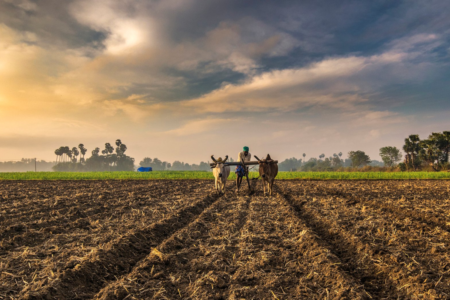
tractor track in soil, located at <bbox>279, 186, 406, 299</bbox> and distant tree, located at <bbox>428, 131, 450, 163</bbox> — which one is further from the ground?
distant tree, located at <bbox>428, 131, 450, 163</bbox>

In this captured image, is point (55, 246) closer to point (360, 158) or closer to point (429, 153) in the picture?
point (429, 153)

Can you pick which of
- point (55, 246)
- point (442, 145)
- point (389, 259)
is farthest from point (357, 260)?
point (442, 145)

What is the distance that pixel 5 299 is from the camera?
368cm

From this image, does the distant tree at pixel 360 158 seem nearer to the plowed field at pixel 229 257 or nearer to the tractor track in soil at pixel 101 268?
the plowed field at pixel 229 257

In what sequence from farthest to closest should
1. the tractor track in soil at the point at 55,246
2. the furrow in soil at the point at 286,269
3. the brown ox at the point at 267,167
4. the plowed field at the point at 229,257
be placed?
1. the brown ox at the point at 267,167
2. the tractor track in soil at the point at 55,246
3. the plowed field at the point at 229,257
4. the furrow in soil at the point at 286,269

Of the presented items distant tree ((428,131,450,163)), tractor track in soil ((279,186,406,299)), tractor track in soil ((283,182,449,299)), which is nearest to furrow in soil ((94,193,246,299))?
tractor track in soil ((279,186,406,299))

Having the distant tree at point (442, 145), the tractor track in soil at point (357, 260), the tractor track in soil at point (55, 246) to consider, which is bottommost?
the tractor track in soil at point (357, 260)

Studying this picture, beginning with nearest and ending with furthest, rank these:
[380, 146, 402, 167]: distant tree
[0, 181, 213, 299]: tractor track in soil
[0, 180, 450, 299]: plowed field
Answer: [0, 180, 450, 299]: plowed field, [0, 181, 213, 299]: tractor track in soil, [380, 146, 402, 167]: distant tree

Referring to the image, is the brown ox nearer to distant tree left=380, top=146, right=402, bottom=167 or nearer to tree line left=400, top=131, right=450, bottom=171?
tree line left=400, top=131, right=450, bottom=171

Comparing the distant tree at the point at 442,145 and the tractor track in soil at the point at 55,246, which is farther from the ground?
the distant tree at the point at 442,145

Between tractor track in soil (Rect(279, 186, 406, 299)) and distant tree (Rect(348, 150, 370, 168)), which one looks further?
distant tree (Rect(348, 150, 370, 168))

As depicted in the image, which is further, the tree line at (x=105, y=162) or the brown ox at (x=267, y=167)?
the tree line at (x=105, y=162)

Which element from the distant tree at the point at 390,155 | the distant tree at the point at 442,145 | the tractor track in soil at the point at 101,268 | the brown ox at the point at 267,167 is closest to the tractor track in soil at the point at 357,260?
the tractor track in soil at the point at 101,268

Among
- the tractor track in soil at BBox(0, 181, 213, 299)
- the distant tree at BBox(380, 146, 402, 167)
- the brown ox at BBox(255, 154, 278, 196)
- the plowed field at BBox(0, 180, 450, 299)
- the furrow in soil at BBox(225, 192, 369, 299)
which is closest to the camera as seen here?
the furrow in soil at BBox(225, 192, 369, 299)
